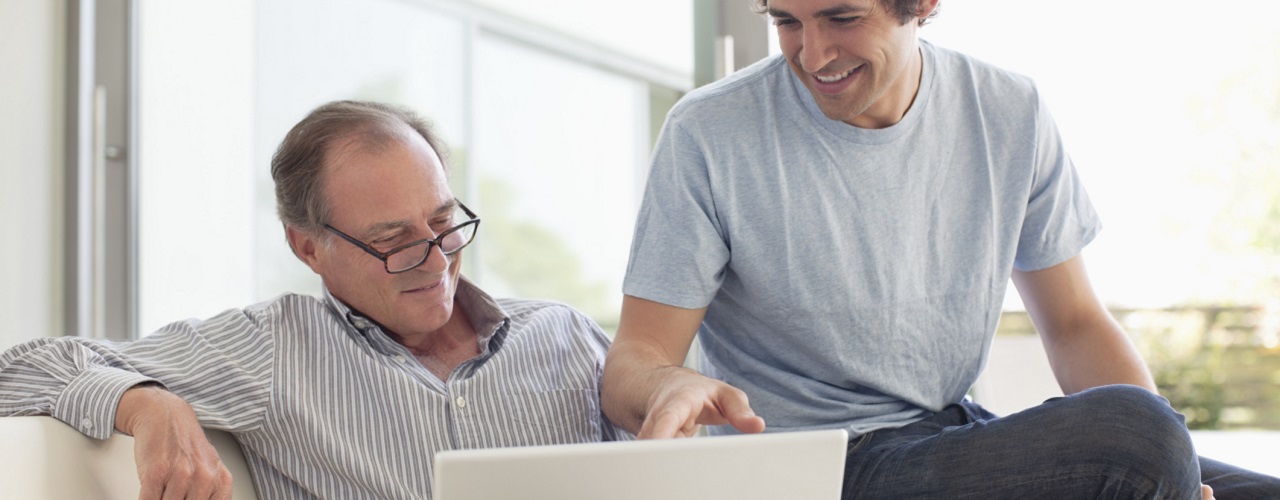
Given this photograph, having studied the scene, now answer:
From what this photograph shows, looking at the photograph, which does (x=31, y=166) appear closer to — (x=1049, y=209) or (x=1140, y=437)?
(x=1049, y=209)

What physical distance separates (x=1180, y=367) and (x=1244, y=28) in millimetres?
1587

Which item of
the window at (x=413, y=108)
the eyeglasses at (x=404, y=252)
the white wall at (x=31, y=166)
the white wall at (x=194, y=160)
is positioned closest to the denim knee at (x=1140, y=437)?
the eyeglasses at (x=404, y=252)

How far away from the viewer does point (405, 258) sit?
153cm

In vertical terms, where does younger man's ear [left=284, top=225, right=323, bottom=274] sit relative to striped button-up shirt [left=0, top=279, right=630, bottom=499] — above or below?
above

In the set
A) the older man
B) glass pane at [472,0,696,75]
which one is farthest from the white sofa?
glass pane at [472,0,696,75]

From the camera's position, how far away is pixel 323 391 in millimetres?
1482

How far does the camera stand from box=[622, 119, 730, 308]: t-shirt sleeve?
1.50 meters

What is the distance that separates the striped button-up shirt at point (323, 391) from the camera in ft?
4.59

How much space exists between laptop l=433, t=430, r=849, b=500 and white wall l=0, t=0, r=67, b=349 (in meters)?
2.52

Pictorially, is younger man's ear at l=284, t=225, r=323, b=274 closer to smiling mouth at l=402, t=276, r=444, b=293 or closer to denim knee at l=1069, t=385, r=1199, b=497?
smiling mouth at l=402, t=276, r=444, b=293

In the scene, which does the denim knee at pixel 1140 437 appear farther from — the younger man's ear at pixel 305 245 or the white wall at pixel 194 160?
the white wall at pixel 194 160

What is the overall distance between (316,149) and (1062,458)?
107 cm

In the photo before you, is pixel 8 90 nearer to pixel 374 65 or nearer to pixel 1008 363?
pixel 374 65

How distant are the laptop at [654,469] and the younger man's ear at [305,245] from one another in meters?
0.85
